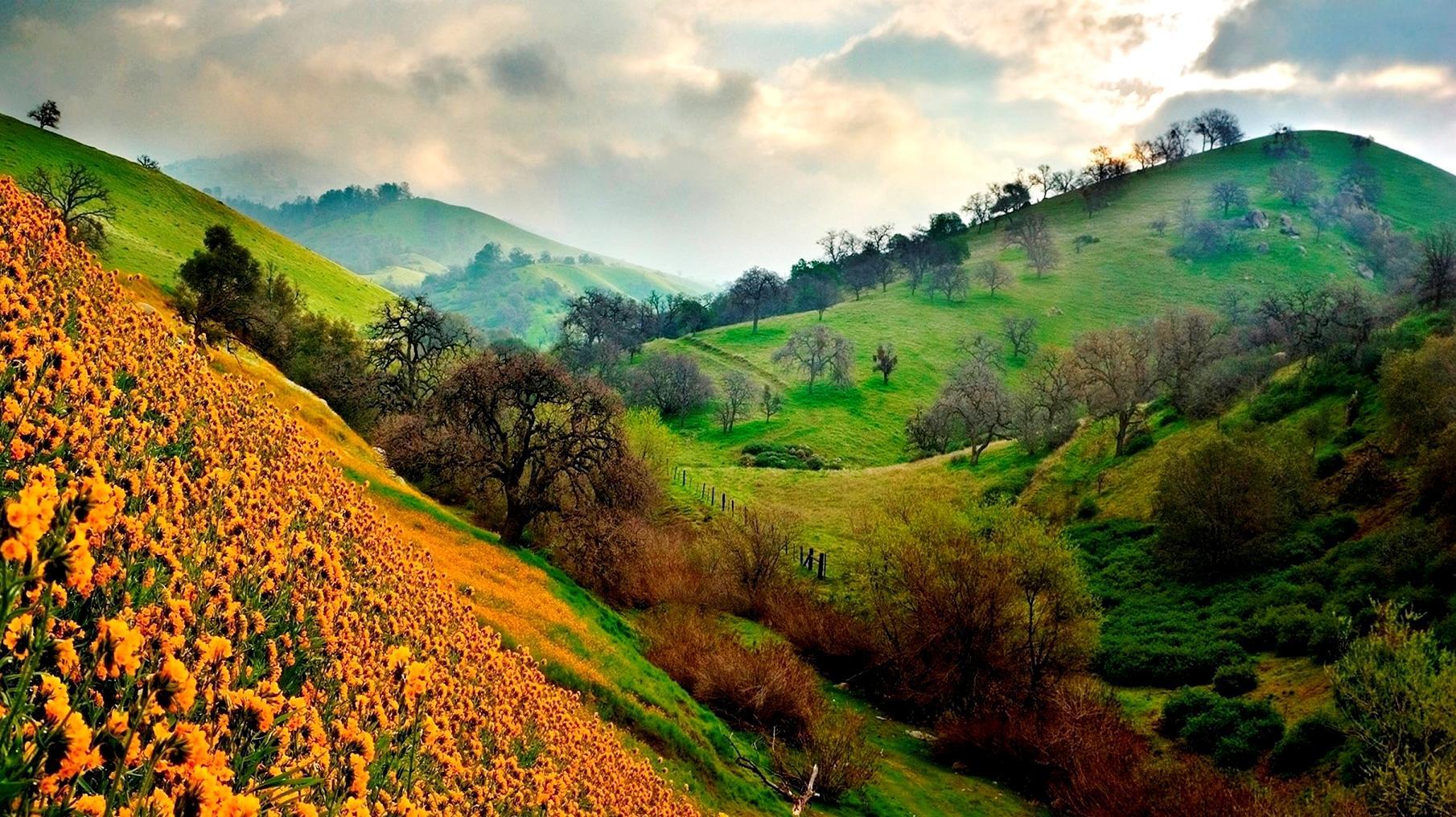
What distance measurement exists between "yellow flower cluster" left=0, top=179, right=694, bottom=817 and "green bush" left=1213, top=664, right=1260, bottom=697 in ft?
92.2

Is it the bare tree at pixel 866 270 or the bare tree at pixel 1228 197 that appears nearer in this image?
the bare tree at pixel 1228 197

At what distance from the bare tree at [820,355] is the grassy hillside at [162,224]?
6506 centimetres

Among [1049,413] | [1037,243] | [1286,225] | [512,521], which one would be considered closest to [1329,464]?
[1049,413]

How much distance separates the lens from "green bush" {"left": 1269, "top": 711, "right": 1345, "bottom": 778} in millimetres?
24734

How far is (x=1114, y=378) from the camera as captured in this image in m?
58.5

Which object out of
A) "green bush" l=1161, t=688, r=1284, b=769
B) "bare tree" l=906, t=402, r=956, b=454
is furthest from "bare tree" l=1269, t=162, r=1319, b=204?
"green bush" l=1161, t=688, r=1284, b=769

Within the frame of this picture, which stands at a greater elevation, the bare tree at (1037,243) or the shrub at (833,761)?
the bare tree at (1037,243)

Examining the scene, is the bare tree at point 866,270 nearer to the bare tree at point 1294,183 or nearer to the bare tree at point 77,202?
the bare tree at point 1294,183

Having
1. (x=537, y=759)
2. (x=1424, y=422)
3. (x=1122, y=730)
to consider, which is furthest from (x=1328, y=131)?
(x=537, y=759)

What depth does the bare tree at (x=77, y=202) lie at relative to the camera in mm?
51344

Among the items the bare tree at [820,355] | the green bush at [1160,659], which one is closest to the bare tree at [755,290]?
the bare tree at [820,355]

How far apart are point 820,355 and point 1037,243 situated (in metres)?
66.0

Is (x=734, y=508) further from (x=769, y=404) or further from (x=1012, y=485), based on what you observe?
(x=769, y=404)

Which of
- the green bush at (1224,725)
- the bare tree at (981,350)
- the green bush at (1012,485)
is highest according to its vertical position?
the bare tree at (981,350)
